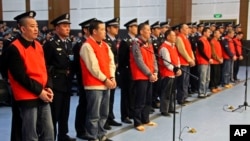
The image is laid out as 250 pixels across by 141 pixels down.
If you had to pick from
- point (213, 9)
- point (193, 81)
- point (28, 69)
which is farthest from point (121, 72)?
point (213, 9)

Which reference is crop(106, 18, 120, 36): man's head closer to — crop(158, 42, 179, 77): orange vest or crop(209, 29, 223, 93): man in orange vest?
crop(158, 42, 179, 77): orange vest

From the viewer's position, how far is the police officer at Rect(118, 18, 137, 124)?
432 cm

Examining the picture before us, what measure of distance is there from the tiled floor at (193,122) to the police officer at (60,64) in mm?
745

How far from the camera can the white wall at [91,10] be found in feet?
48.6

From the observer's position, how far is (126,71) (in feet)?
14.6

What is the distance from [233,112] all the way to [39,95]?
3.58 meters

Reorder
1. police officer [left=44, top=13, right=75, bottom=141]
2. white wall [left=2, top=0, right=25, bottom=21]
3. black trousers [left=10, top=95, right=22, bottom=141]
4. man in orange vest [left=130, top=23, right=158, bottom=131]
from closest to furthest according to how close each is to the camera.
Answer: black trousers [left=10, top=95, right=22, bottom=141], police officer [left=44, top=13, right=75, bottom=141], man in orange vest [left=130, top=23, right=158, bottom=131], white wall [left=2, top=0, right=25, bottom=21]

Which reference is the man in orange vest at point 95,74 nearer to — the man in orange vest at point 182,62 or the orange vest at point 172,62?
the orange vest at point 172,62

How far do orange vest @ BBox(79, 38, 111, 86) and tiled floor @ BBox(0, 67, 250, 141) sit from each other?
0.85 m

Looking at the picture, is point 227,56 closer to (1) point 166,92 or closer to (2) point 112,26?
(1) point 166,92

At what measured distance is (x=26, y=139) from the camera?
2.55 m

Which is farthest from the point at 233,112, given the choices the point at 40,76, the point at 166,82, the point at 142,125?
the point at 40,76

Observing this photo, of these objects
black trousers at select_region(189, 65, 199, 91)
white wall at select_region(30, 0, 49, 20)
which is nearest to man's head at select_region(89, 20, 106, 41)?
black trousers at select_region(189, 65, 199, 91)

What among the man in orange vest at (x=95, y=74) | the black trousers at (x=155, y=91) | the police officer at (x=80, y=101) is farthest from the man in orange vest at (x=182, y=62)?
the man in orange vest at (x=95, y=74)
